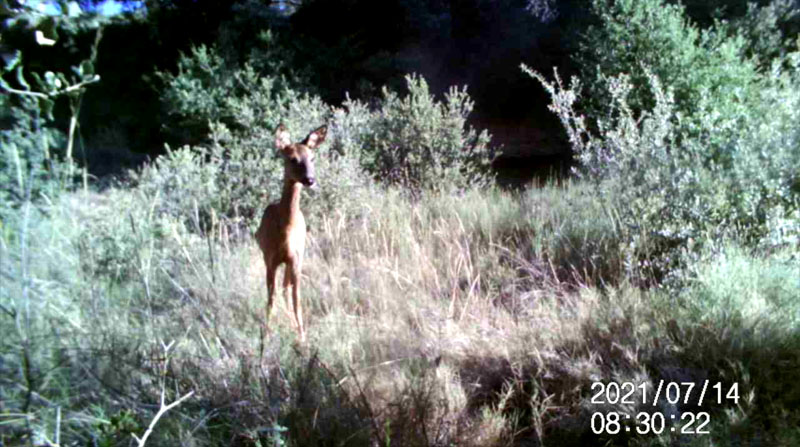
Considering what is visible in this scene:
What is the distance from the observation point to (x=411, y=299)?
4.84 m

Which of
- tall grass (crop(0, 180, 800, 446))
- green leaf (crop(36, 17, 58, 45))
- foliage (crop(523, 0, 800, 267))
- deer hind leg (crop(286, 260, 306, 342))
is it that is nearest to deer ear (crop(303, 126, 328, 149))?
deer hind leg (crop(286, 260, 306, 342))

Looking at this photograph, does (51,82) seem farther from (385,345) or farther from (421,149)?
(421,149)

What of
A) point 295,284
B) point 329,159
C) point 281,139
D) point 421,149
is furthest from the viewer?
point 421,149

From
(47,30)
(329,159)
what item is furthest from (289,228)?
(329,159)

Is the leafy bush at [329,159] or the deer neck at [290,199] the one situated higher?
the leafy bush at [329,159]

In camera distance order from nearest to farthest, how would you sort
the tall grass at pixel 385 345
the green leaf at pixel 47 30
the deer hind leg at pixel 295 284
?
the green leaf at pixel 47 30 → the tall grass at pixel 385 345 → the deer hind leg at pixel 295 284

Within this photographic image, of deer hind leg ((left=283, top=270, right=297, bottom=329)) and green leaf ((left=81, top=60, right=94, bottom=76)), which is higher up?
green leaf ((left=81, top=60, right=94, bottom=76))

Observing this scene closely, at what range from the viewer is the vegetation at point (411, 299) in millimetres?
3252

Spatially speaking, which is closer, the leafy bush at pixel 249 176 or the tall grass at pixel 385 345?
the tall grass at pixel 385 345

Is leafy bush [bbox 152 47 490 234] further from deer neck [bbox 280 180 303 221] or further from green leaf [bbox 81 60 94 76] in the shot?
green leaf [bbox 81 60 94 76]

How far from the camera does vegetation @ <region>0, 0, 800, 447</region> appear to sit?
10.7 feet

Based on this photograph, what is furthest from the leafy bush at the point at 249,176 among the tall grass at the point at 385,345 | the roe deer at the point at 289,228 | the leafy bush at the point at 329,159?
the tall grass at the point at 385,345

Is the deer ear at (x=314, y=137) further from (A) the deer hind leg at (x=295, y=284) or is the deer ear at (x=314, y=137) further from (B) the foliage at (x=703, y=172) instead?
(B) the foliage at (x=703, y=172)

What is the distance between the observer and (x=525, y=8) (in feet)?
47.0
